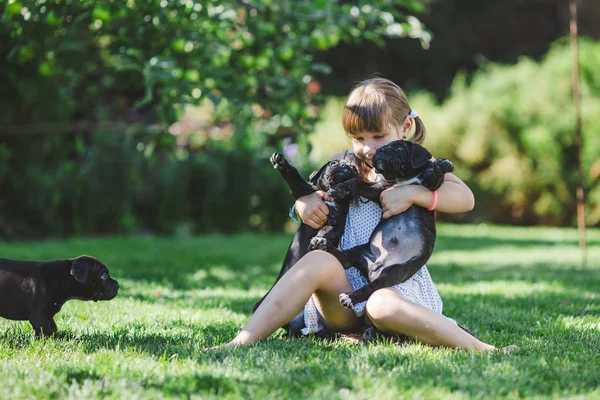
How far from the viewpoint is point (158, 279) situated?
5879mm

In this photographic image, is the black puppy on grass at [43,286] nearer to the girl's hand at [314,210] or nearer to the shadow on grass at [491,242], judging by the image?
the girl's hand at [314,210]

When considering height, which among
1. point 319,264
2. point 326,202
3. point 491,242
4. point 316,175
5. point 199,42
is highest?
point 199,42

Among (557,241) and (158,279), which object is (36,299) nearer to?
(158,279)

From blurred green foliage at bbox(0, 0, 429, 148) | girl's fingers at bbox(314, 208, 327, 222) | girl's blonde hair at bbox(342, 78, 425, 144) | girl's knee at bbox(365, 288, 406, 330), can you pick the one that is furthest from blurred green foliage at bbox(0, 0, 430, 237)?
girl's knee at bbox(365, 288, 406, 330)

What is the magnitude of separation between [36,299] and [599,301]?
351 centimetres

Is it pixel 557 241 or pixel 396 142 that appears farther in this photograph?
pixel 557 241

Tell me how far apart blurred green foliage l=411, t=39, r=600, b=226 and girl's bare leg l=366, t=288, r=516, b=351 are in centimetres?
1094

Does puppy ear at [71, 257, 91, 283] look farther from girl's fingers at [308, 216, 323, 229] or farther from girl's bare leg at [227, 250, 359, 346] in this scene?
girl's fingers at [308, 216, 323, 229]

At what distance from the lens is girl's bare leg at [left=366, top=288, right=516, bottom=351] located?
299 cm

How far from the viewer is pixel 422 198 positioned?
319cm

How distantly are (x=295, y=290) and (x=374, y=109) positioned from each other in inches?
35.1

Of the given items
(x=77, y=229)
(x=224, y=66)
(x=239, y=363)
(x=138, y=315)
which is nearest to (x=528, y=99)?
(x=77, y=229)

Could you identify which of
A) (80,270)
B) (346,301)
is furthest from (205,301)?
(346,301)

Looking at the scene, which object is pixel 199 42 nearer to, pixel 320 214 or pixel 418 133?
pixel 418 133
